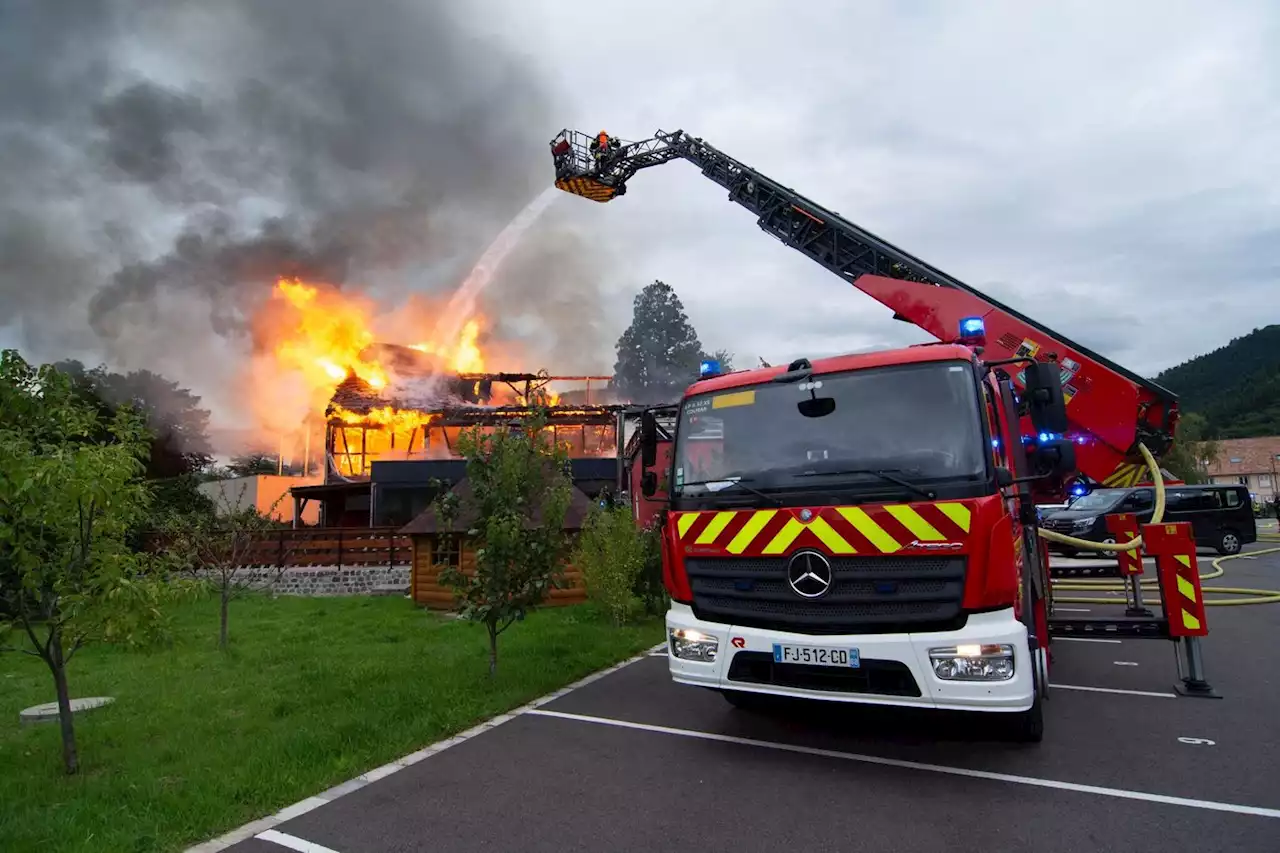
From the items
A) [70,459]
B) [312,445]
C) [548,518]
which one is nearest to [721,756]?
[548,518]

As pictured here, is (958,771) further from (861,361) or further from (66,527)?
(66,527)

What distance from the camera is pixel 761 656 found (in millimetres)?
4938

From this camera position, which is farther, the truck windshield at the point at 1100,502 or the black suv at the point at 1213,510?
the black suv at the point at 1213,510

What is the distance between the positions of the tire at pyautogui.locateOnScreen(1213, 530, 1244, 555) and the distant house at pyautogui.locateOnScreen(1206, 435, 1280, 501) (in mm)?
63335

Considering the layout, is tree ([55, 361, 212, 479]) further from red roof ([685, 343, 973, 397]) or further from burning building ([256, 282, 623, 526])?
red roof ([685, 343, 973, 397])

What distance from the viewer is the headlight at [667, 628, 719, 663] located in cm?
521

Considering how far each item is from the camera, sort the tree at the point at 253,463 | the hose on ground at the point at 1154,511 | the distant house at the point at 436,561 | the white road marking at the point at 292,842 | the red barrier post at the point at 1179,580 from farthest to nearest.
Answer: the tree at the point at 253,463
the distant house at the point at 436,561
the hose on ground at the point at 1154,511
the red barrier post at the point at 1179,580
the white road marking at the point at 292,842

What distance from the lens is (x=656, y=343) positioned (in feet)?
227

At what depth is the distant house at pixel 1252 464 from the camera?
71938mm

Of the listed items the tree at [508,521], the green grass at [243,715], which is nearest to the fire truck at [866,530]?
the tree at [508,521]

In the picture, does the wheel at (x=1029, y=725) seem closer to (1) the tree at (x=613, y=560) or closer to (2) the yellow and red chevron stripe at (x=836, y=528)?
(2) the yellow and red chevron stripe at (x=836, y=528)

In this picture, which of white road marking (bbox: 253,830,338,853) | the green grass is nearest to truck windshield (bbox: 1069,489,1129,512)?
the green grass

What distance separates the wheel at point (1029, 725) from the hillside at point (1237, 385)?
8614cm

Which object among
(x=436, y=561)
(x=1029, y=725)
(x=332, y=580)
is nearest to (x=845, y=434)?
(x=1029, y=725)
